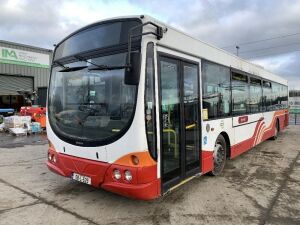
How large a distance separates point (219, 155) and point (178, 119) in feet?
7.17

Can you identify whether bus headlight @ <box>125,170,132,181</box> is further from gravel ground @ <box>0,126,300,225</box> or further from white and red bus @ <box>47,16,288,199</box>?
gravel ground @ <box>0,126,300,225</box>

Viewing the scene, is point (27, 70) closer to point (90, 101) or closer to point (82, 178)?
point (90, 101)

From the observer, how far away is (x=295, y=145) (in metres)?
11.5

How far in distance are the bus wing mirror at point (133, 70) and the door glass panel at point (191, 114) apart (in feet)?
4.51

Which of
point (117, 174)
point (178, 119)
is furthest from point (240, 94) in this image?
point (117, 174)

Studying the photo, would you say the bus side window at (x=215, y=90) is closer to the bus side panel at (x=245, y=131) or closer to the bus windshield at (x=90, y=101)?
the bus side panel at (x=245, y=131)

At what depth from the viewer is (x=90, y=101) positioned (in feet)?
16.1

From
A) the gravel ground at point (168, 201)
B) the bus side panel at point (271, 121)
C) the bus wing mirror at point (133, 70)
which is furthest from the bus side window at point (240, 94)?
the bus wing mirror at point (133, 70)

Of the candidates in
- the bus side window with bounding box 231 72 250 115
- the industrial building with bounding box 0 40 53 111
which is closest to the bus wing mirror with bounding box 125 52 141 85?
the bus side window with bounding box 231 72 250 115

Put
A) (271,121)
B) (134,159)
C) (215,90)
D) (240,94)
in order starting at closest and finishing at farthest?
(134,159) < (215,90) < (240,94) < (271,121)

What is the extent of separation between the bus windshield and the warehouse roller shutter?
1988 centimetres

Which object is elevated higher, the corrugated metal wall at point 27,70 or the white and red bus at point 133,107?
the corrugated metal wall at point 27,70

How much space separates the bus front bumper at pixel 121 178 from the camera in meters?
4.23

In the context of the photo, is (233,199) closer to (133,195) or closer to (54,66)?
(133,195)
